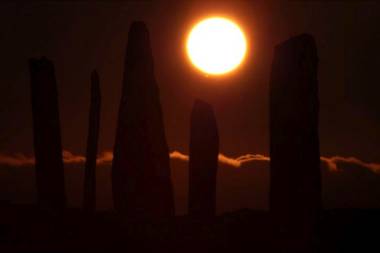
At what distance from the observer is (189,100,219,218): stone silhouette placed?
18.9 metres

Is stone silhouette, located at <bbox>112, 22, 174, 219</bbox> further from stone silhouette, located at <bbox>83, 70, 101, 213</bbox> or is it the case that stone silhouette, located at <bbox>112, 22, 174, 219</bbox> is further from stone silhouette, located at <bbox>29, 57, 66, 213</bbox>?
stone silhouette, located at <bbox>29, 57, 66, 213</bbox>

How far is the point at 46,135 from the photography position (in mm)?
17641

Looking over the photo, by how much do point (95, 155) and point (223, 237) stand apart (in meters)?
5.94

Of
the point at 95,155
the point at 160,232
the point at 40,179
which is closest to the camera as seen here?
the point at 160,232

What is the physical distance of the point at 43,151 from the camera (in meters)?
17.5

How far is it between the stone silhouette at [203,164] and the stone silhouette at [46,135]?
157 inches

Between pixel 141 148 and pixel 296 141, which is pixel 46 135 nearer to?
pixel 141 148

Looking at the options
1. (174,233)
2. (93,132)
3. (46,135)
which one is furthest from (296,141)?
(46,135)

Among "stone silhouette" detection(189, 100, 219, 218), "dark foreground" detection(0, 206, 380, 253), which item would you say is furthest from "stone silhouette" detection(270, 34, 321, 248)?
"stone silhouette" detection(189, 100, 219, 218)

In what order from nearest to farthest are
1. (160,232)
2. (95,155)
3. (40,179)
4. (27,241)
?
(27,241), (160,232), (40,179), (95,155)

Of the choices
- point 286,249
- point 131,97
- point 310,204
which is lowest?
point 286,249

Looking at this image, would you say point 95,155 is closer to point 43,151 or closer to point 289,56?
point 43,151

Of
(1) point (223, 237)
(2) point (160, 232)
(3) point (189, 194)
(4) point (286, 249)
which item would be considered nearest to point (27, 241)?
(2) point (160, 232)

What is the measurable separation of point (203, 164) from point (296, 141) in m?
5.12
